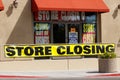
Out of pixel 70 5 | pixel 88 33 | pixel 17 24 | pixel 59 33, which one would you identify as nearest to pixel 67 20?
pixel 59 33

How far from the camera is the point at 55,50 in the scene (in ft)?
77.3

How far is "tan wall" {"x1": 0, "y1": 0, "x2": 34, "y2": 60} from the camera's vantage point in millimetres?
25359

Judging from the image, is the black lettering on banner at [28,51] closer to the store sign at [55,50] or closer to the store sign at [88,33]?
the store sign at [55,50]

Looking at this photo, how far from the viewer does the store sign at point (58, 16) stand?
2627 cm

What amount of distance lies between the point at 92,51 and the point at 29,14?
15.6ft

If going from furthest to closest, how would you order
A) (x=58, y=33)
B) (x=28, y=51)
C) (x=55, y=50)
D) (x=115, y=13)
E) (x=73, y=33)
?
(x=115, y=13)
(x=73, y=33)
(x=58, y=33)
(x=55, y=50)
(x=28, y=51)

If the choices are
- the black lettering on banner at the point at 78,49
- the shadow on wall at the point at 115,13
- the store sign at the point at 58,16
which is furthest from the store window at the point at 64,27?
the black lettering on banner at the point at 78,49

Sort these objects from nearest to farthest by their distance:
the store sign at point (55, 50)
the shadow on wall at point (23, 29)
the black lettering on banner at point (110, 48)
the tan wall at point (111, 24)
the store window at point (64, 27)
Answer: the store sign at point (55, 50) → the black lettering on banner at point (110, 48) → the shadow on wall at point (23, 29) → the store window at point (64, 27) → the tan wall at point (111, 24)

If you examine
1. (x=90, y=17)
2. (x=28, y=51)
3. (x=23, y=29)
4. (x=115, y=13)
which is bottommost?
(x=28, y=51)

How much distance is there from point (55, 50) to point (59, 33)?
12.1ft

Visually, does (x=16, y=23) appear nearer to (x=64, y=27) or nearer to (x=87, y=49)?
(x=64, y=27)

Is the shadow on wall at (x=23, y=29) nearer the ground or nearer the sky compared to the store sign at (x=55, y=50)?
nearer the sky

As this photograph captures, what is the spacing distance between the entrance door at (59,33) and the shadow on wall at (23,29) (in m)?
1.65

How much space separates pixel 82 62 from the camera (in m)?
A: 23.6
